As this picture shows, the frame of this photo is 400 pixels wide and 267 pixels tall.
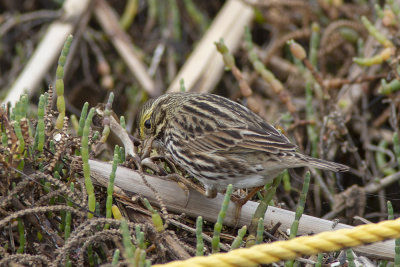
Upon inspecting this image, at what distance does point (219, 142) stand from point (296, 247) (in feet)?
3.57

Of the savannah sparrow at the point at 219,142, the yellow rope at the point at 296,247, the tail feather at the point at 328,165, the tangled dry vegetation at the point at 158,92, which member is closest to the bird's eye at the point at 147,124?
the savannah sparrow at the point at 219,142

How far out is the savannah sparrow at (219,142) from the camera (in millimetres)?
2859

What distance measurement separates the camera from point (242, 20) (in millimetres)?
5512

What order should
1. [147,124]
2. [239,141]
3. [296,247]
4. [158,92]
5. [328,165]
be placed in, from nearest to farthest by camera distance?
[296,247] < [328,165] < [239,141] < [147,124] < [158,92]

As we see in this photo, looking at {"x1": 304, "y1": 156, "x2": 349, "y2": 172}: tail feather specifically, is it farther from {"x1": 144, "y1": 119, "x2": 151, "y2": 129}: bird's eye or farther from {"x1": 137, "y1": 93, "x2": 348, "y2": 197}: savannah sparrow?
{"x1": 144, "y1": 119, "x2": 151, "y2": 129}: bird's eye

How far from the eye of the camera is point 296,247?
204 cm

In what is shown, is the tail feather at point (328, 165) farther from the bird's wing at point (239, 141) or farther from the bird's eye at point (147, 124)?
the bird's eye at point (147, 124)

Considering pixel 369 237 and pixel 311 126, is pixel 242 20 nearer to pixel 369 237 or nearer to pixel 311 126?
pixel 311 126

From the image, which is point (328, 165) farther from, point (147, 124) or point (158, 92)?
point (158, 92)

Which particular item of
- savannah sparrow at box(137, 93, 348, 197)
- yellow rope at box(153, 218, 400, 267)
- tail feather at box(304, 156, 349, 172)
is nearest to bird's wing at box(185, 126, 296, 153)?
savannah sparrow at box(137, 93, 348, 197)

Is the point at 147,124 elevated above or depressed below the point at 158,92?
above

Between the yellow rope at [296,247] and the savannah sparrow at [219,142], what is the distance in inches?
22.6

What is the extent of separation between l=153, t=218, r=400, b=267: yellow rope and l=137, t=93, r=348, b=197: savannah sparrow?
0.57 metres

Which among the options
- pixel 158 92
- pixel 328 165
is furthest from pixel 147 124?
pixel 158 92
